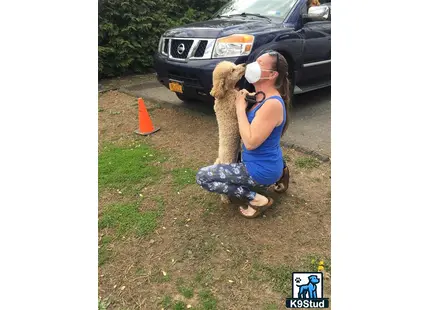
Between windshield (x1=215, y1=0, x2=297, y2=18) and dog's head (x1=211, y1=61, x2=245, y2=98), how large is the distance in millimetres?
2958

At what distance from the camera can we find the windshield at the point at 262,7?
17.5ft

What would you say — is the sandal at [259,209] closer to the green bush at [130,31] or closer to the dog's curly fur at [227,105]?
the dog's curly fur at [227,105]

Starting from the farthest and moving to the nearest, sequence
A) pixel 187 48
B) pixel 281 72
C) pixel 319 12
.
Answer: pixel 319 12, pixel 187 48, pixel 281 72

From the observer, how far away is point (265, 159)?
2838 mm

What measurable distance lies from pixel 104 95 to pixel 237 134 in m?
5.09

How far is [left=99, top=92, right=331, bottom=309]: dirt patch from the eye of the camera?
2.42 metres

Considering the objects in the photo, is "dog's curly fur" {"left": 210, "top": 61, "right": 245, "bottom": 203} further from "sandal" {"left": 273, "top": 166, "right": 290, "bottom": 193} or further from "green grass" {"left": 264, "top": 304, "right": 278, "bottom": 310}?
"green grass" {"left": 264, "top": 304, "right": 278, "bottom": 310}

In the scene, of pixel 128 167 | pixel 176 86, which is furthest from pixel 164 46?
pixel 128 167

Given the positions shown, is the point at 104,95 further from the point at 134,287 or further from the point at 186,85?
the point at 134,287

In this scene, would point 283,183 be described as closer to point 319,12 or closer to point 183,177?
point 183,177

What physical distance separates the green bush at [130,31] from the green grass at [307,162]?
592 centimetres

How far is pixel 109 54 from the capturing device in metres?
8.42

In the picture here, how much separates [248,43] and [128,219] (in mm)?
2671

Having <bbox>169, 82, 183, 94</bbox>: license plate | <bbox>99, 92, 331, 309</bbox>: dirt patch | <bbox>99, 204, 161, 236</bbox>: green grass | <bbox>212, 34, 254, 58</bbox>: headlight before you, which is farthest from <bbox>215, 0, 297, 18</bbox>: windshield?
<bbox>99, 204, 161, 236</bbox>: green grass
